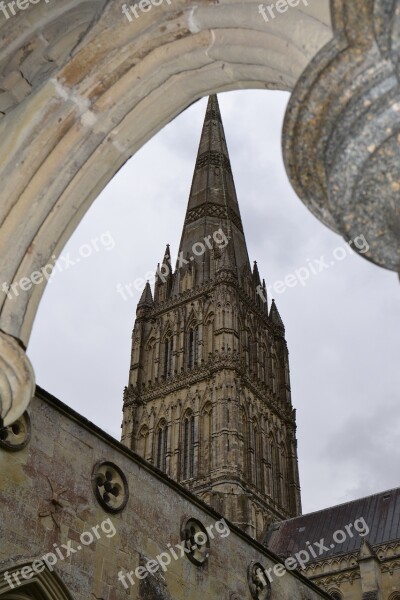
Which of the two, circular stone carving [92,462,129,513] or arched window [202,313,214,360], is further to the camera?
arched window [202,313,214,360]

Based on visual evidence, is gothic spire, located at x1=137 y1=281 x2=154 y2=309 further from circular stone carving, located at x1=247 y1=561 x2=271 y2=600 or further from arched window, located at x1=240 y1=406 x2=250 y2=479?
circular stone carving, located at x1=247 y1=561 x2=271 y2=600

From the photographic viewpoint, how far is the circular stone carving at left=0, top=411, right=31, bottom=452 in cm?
880

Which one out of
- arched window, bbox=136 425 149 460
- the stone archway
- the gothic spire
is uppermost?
the gothic spire

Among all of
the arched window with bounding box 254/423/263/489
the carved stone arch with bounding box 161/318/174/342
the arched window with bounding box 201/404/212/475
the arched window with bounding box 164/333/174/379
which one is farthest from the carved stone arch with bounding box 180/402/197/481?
the carved stone arch with bounding box 161/318/174/342

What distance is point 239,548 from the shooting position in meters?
13.2

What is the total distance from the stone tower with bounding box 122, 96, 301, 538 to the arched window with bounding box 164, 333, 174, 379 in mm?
77

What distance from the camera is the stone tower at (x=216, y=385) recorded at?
38.4m

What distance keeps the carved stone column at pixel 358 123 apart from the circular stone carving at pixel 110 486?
28.6 feet

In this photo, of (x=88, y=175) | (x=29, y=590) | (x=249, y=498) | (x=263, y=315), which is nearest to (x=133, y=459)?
(x=29, y=590)

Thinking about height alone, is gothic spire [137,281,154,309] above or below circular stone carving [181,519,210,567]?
above

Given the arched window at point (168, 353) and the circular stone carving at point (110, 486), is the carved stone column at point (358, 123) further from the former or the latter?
the arched window at point (168, 353)

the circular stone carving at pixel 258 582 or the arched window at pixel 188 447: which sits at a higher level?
the arched window at pixel 188 447

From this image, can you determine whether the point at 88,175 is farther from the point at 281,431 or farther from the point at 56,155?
the point at 281,431

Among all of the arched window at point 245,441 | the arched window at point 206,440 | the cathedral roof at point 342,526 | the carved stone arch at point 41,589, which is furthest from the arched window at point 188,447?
the carved stone arch at point 41,589
